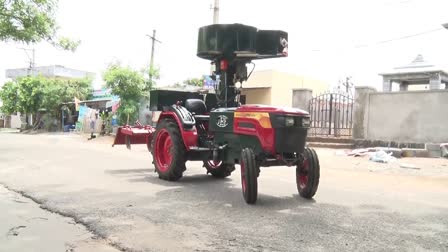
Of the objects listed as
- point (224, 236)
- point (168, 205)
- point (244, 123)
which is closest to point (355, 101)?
point (244, 123)

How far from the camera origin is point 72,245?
4691 mm

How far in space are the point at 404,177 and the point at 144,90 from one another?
64.2ft

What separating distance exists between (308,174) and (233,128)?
1.34 m

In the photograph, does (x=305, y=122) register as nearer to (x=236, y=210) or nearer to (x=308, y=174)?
(x=308, y=174)

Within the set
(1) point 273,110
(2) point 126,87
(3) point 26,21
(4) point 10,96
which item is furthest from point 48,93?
(1) point 273,110

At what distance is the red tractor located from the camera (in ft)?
21.7

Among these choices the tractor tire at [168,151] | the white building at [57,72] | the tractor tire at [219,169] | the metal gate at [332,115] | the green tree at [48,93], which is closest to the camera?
the tractor tire at [168,151]

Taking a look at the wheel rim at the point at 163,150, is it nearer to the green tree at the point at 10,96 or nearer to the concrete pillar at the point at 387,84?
the concrete pillar at the point at 387,84

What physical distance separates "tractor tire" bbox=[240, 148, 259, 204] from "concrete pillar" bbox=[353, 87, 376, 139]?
11.5 metres

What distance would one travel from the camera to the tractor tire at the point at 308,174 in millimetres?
6931

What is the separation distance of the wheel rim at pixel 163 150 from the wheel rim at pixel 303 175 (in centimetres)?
284

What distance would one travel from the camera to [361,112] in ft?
56.5

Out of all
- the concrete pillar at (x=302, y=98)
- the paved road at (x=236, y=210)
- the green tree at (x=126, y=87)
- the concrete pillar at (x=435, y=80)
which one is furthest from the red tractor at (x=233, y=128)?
the green tree at (x=126, y=87)

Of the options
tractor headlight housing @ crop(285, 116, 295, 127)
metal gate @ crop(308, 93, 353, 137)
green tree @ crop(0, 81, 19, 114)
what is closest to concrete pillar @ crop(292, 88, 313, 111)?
metal gate @ crop(308, 93, 353, 137)
